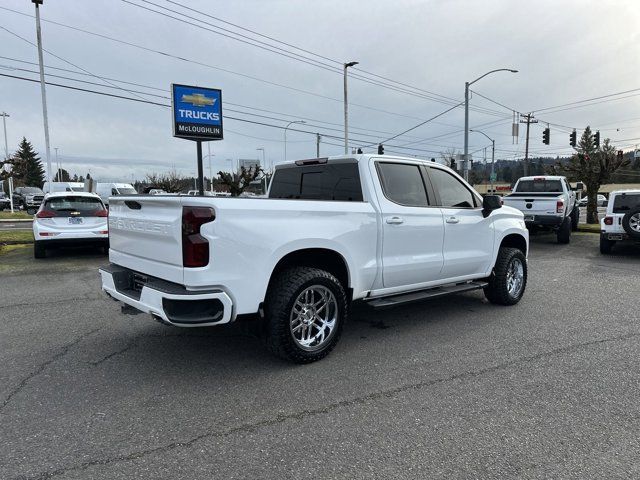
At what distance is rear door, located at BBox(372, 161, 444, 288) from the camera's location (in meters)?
4.71

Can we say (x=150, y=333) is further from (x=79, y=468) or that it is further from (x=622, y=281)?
(x=622, y=281)

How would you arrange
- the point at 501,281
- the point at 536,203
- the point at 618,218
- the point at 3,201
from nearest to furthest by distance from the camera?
1. the point at 501,281
2. the point at 618,218
3. the point at 536,203
4. the point at 3,201

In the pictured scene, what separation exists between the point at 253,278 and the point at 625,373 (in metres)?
3.26

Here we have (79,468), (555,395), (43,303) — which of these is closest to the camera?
(79,468)

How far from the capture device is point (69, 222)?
10031mm

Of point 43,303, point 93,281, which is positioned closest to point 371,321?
point 43,303

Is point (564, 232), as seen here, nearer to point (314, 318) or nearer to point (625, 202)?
point (625, 202)

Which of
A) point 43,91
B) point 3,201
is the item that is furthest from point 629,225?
point 3,201

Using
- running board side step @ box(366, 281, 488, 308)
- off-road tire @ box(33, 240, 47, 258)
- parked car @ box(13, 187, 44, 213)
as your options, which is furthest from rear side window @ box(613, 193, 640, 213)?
parked car @ box(13, 187, 44, 213)

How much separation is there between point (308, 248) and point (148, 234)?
137cm

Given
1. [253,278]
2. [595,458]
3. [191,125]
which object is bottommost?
[595,458]

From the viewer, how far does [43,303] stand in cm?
645

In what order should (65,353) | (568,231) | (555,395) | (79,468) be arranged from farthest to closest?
(568,231) → (65,353) → (555,395) → (79,468)

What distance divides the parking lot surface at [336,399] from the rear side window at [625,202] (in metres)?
6.42
